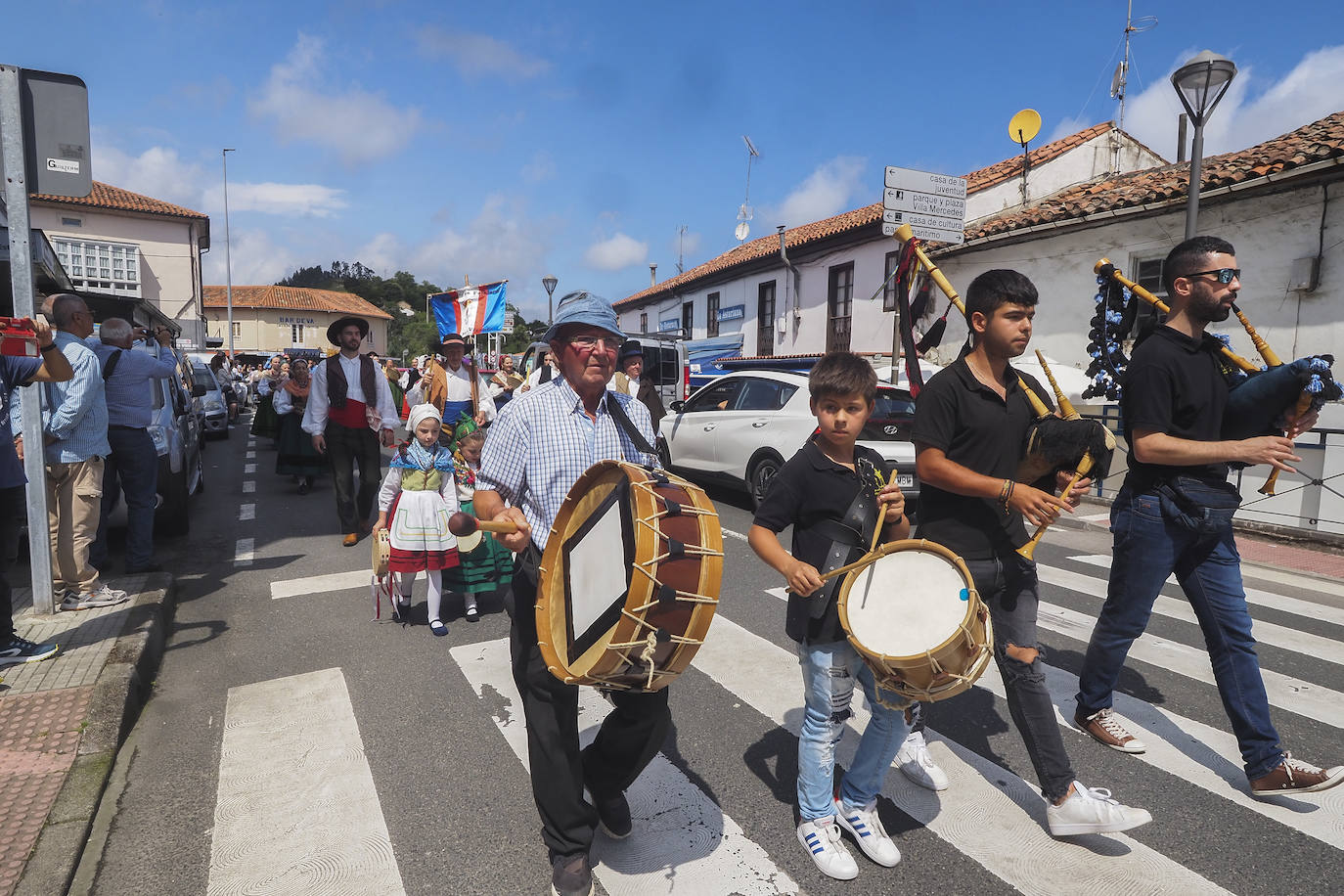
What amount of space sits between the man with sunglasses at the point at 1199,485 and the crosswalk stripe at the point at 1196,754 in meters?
0.10

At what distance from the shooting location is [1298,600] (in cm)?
609

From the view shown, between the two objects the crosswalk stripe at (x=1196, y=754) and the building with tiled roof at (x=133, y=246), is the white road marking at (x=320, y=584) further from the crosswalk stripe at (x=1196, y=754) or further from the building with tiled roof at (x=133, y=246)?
the building with tiled roof at (x=133, y=246)

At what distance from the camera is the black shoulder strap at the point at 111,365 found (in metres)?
5.46

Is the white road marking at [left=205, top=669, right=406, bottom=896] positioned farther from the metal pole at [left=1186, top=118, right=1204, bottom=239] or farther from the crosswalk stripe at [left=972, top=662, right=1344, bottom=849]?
the metal pole at [left=1186, top=118, right=1204, bottom=239]

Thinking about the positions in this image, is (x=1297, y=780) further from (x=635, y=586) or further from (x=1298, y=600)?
(x=1298, y=600)

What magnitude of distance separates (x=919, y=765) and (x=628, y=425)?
1884 mm

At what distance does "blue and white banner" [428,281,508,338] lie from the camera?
420 inches

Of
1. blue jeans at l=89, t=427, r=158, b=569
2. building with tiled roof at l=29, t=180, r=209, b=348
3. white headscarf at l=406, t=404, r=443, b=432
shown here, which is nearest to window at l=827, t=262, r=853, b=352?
white headscarf at l=406, t=404, r=443, b=432

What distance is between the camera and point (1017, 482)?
273 cm

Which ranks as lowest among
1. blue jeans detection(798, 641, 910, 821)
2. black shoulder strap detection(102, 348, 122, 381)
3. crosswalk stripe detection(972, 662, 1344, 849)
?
crosswalk stripe detection(972, 662, 1344, 849)

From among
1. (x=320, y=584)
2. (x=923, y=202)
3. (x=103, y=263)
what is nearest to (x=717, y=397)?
(x=923, y=202)

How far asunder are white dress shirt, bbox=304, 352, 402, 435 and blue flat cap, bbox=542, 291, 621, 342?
5241 mm

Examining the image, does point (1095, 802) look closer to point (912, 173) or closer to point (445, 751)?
point (445, 751)

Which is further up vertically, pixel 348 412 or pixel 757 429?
pixel 348 412
